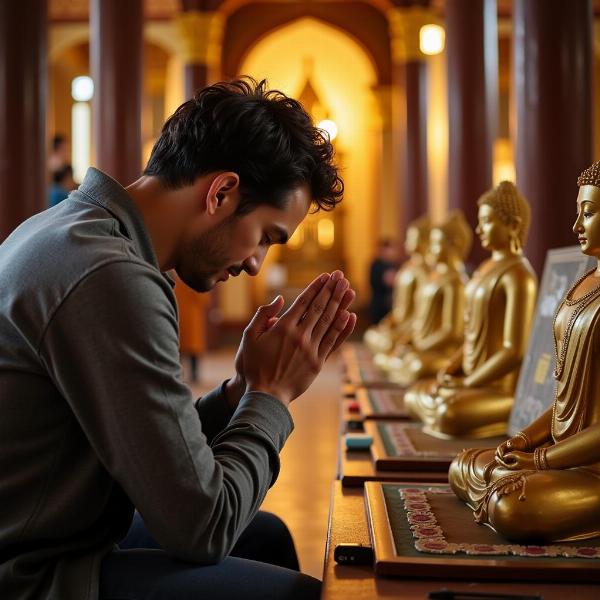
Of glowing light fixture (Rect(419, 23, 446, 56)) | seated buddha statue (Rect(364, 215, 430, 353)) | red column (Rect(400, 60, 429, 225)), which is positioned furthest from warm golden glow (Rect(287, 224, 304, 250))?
seated buddha statue (Rect(364, 215, 430, 353))

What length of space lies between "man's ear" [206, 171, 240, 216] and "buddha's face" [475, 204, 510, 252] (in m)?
2.06

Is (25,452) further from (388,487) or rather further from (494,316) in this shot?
(494,316)

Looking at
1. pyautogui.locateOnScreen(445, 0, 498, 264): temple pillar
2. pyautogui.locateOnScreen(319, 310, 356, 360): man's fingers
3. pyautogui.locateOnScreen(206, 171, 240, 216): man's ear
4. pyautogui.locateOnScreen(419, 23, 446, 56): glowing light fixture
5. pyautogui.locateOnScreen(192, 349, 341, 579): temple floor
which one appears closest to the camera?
pyautogui.locateOnScreen(206, 171, 240, 216): man's ear

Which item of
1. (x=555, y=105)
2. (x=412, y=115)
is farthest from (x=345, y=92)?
(x=555, y=105)

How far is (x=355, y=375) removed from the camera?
6402 mm

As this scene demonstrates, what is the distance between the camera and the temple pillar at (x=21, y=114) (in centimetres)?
519

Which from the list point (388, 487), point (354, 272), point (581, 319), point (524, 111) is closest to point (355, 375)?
point (524, 111)

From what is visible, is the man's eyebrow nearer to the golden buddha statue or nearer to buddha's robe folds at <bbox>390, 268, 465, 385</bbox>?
the golden buddha statue

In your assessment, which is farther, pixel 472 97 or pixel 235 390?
pixel 472 97

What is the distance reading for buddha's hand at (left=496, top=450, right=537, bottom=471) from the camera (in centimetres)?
212

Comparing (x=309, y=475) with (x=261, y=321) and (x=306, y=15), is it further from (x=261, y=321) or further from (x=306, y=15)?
(x=306, y=15)

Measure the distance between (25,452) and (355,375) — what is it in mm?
4949

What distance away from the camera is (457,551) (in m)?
1.88

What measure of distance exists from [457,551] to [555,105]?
290cm
